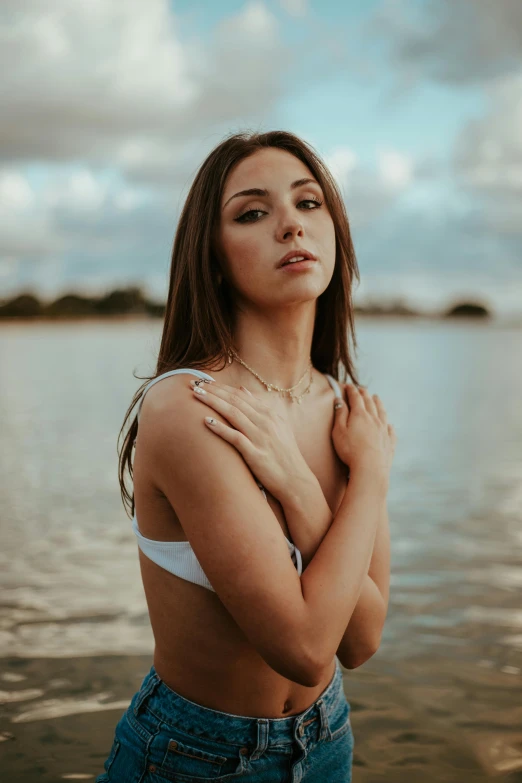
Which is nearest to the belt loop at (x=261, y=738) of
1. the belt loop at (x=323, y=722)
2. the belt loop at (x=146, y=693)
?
the belt loop at (x=323, y=722)

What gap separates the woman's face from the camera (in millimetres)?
2240

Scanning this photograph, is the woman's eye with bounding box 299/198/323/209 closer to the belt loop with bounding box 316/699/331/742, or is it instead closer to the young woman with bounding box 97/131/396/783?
the young woman with bounding box 97/131/396/783

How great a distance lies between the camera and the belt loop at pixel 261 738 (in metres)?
2.01

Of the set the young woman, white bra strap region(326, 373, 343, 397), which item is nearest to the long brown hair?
the young woman

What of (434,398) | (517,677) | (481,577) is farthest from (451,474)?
(434,398)

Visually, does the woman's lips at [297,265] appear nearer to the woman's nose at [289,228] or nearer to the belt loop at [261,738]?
the woman's nose at [289,228]

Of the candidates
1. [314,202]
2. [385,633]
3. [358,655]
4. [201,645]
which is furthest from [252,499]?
[385,633]

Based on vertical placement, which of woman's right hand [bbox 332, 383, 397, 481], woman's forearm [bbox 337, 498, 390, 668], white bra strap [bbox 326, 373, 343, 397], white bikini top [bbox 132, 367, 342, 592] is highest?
white bra strap [bbox 326, 373, 343, 397]

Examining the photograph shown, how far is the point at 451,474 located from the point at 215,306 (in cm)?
847

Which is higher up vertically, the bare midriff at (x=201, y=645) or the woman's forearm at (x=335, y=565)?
the woman's forearm at (x=335, y=565)

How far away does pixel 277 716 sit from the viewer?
81.9 inches

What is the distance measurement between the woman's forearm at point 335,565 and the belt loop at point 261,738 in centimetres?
32

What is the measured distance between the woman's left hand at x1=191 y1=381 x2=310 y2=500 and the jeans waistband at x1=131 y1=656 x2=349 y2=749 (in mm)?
616

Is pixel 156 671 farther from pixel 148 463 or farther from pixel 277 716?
pixel 148 463
